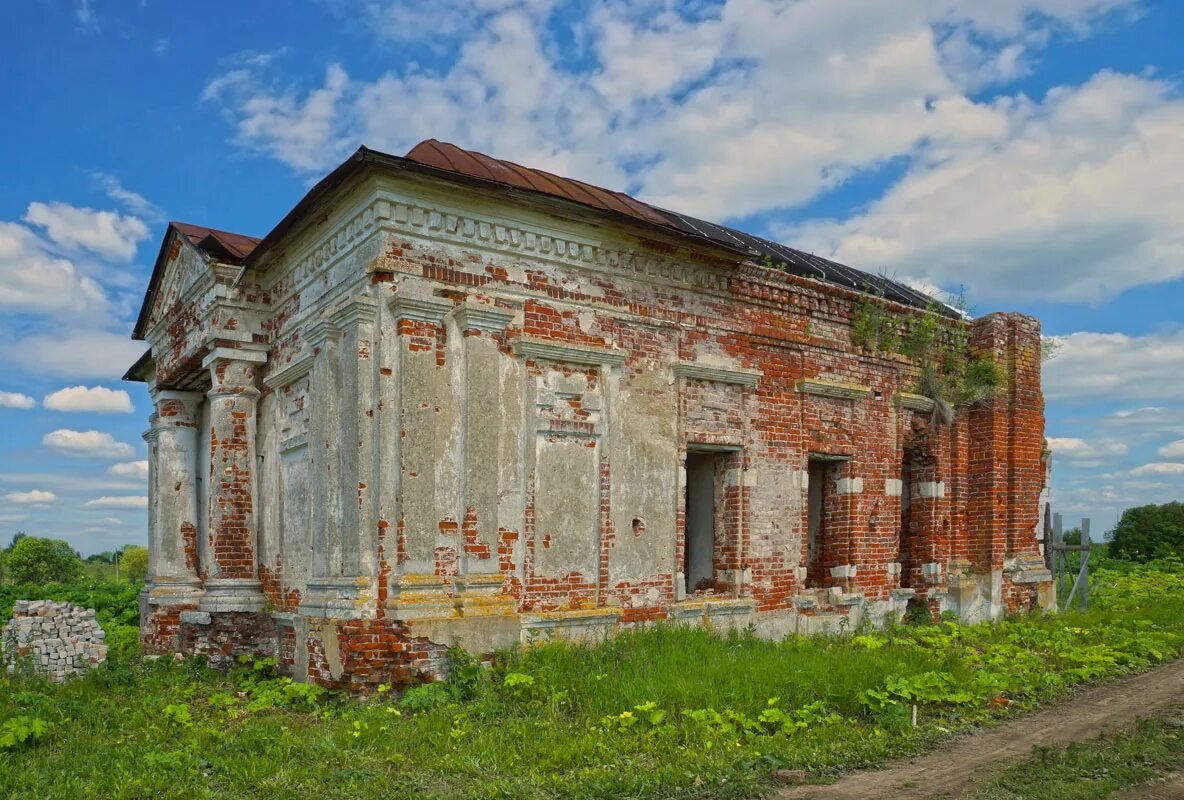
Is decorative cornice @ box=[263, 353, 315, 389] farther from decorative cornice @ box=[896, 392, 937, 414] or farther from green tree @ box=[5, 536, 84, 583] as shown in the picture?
green tree @ box=[5, 536, 84, 583]

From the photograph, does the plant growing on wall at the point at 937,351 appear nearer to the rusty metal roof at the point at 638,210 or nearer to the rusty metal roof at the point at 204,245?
the rusty metal roof at the point at 638,210

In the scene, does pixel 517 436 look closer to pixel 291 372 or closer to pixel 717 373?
pixel 717 373

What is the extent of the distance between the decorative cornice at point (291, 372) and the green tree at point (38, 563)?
28009 millimetres

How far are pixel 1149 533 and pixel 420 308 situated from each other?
1195 inches

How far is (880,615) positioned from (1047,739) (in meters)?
4.70

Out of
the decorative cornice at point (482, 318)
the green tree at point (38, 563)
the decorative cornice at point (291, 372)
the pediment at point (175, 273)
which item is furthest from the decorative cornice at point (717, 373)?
the green tree at point (38, 563)

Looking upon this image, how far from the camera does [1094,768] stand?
6.00m

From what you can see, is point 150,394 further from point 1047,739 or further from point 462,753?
point 1047,739

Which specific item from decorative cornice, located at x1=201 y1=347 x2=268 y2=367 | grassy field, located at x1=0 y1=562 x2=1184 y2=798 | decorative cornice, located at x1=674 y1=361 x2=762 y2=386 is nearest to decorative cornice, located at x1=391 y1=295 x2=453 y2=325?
decorative cornice, located at x1=674 y1=361 x2=762 y2=386

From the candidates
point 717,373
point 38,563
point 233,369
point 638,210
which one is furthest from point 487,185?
point 38,563

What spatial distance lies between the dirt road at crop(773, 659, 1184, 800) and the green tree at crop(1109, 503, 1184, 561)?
75.3ft

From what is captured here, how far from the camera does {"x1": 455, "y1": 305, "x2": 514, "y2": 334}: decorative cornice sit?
812 centimetres

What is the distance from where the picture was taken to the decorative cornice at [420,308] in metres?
7.84

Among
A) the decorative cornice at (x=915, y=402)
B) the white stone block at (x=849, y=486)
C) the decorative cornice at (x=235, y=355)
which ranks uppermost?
the decorative cornice at (x=235, y=355)
